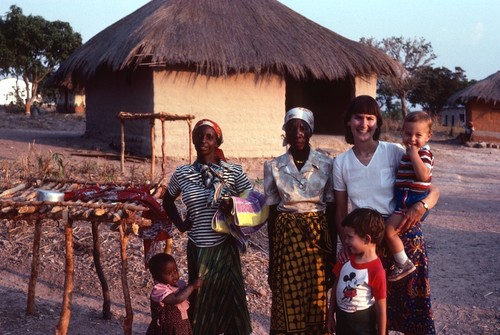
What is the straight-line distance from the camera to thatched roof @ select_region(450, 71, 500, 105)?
17375mm

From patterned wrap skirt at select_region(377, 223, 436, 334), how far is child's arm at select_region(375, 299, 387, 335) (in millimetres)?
164

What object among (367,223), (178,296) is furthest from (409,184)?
(178,296)

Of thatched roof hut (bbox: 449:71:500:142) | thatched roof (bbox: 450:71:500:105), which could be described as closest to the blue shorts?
thatched roof hut (bbox: 449:71:500:142)

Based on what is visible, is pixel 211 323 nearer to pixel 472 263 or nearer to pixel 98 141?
pixel 472 263

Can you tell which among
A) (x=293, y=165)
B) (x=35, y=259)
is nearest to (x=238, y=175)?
(x=293, y=165)

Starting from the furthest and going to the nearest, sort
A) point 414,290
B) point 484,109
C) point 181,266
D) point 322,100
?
point 484,109 → point 322,100 → point 181,266 → point 414,290

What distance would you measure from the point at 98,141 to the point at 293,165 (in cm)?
1035

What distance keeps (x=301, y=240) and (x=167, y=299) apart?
2.27ft

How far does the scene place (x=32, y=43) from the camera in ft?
81.3

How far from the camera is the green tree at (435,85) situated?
29.8m

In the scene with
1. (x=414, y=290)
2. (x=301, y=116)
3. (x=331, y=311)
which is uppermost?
(x=301, y=116)

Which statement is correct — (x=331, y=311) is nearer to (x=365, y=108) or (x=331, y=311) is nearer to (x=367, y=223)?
(x=367, y=223)

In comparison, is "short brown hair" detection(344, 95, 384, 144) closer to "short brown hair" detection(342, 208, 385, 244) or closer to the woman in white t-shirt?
the woman in white t-shirt

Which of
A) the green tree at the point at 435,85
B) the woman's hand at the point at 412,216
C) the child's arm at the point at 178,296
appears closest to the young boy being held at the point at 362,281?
the woman's hand at the point at 412,216
